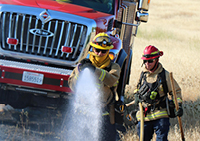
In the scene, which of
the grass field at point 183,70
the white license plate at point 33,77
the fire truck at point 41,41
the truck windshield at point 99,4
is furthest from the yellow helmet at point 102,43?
the truck windshield at point 99,4

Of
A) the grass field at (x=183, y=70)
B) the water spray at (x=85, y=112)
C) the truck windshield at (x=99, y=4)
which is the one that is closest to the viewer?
the water spray at (x=85, y=112)

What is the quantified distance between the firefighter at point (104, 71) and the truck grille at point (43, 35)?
83cm

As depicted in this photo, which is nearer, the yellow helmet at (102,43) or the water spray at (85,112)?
the water spray at (85,112)

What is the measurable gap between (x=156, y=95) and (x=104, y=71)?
2.22 feet

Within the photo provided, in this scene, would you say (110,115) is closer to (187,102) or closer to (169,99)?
(169,99)

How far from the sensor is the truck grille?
547 cm

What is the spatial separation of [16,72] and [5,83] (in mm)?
312

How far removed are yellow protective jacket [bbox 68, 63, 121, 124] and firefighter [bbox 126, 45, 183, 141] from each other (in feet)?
1.18

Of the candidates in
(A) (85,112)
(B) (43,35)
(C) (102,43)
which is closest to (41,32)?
(B) (43,35)

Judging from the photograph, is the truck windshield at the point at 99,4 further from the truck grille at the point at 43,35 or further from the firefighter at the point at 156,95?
the firefighter at the point at 156,95

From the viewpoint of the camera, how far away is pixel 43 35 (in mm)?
5484

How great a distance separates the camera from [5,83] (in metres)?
5.41

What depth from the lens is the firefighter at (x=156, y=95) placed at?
4309mm

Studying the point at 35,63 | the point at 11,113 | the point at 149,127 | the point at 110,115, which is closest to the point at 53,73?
the point at 35,63
